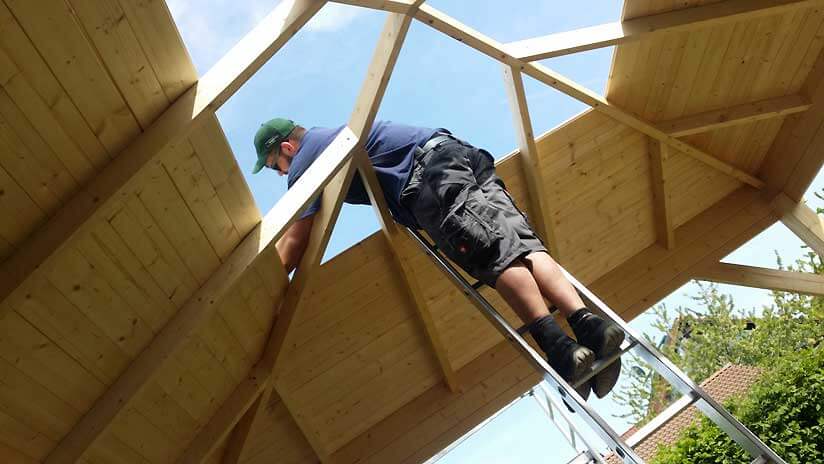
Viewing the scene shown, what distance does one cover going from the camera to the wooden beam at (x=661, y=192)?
429cm

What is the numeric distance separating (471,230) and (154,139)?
117 centimetres

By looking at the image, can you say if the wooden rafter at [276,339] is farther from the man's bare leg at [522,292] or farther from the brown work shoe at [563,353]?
the brown work shoe at [563,353]

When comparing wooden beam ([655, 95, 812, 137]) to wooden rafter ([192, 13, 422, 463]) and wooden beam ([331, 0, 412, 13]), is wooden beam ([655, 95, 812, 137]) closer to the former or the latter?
wooden rafter ([192, 13, 422, 463])

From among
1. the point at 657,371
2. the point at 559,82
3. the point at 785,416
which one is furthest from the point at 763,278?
the point at 657,371

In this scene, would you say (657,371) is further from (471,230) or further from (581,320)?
(471,230)

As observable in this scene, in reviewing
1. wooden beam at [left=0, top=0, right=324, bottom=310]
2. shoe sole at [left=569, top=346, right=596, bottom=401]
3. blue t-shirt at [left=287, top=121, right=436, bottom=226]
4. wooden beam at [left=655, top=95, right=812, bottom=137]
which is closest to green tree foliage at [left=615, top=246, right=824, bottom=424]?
wooden beam at [left=655, top=95, right=812, bottom=137]

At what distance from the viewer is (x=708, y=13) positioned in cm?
352

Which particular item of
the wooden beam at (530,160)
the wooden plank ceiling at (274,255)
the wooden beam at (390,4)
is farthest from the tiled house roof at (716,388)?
→ the wooden beam at (390,4)

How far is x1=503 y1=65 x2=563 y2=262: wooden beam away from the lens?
142 inches

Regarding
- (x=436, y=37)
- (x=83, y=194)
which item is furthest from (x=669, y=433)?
(x=83, y=194)

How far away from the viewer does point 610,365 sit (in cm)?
255

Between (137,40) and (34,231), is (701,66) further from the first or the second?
(34,231)

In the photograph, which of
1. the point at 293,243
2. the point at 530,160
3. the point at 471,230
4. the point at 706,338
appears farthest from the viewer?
the point at 706,338

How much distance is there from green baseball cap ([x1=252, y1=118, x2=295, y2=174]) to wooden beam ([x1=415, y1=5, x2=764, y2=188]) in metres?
0.81
